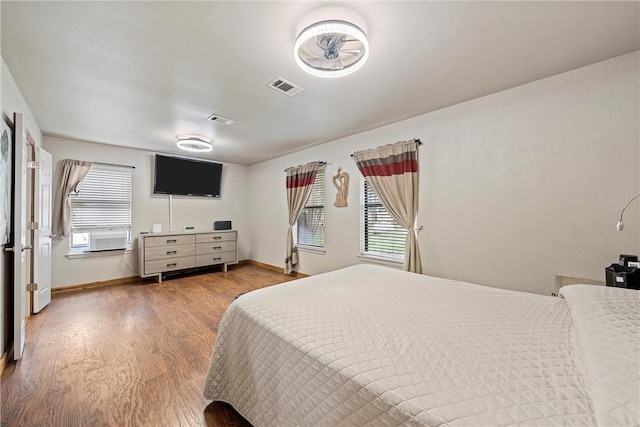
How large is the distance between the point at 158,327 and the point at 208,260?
2.36 metres

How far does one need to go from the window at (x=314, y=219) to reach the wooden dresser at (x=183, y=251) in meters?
1.62

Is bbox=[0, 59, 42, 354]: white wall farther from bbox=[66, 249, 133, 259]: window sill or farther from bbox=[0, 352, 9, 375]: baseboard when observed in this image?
bbox=[66, 249, 133, 259]: window sill

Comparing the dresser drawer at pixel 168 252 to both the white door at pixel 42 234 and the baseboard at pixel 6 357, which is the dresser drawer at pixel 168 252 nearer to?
the white door at pixel 42 234

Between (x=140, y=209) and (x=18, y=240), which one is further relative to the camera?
(x=140, y=209)

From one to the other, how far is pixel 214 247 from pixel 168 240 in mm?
839

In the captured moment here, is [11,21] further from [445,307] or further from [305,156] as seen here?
[305,156]

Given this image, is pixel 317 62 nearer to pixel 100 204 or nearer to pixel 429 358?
pixel 429 358

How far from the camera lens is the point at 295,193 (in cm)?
456

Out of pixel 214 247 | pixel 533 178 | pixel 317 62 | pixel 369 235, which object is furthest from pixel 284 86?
pixel 214 247

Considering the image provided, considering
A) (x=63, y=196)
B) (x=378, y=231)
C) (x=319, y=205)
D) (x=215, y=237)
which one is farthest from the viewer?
(x=215, y=237)

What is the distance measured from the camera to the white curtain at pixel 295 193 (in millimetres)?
4305

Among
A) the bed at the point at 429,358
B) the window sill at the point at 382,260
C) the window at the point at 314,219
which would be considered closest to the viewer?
the bed at the point at 429,358

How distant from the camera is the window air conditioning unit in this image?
3.92 metres

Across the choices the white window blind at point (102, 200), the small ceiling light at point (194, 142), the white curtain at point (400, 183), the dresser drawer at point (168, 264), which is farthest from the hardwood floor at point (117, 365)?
the white curtain at point (400, 183)
